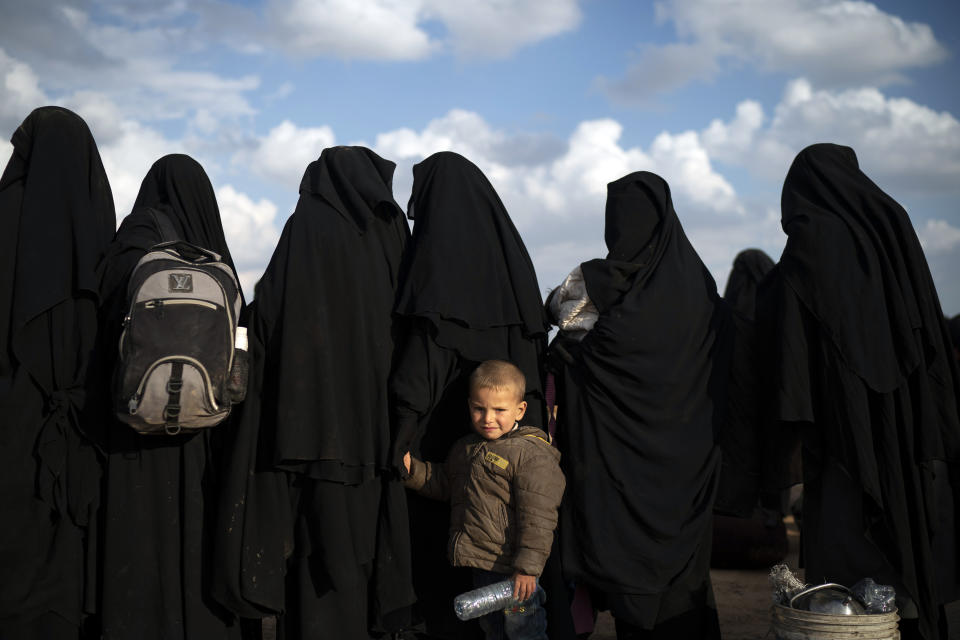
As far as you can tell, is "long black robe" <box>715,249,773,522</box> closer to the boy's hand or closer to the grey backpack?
the boy's hand

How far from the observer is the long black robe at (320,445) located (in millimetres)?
3314

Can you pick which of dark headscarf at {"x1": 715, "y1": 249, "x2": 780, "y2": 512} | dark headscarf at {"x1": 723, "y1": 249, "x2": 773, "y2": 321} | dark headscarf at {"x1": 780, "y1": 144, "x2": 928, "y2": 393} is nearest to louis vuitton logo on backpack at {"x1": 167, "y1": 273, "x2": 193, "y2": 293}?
dark headscarf at {"x1": 715, "y1": 249, "x2": 780, "y2": 512}

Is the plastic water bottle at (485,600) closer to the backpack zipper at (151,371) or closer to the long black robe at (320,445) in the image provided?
the long black robe at (320,445)

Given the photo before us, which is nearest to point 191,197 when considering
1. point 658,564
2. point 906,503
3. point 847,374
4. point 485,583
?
point 485,583

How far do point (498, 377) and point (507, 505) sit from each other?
18.6 inches

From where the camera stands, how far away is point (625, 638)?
3.69 meters

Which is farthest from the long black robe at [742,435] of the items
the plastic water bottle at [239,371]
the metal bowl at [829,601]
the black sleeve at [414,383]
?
the plastic water bottle at [239,371]

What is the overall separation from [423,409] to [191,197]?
1.46m

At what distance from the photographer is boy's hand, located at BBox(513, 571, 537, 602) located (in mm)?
3242

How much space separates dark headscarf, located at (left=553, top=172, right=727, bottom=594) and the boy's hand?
12.6 inches

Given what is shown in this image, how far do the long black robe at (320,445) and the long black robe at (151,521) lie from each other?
0.15 metres

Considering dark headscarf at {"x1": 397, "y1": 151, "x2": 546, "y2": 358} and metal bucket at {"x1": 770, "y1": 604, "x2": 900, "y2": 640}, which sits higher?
dark headscarf at {"x1": 397, "y1": 151, "x2": 546, "y2": 358}

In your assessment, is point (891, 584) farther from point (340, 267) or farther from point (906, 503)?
point (340, 267)

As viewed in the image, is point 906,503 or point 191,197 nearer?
point 906,503
